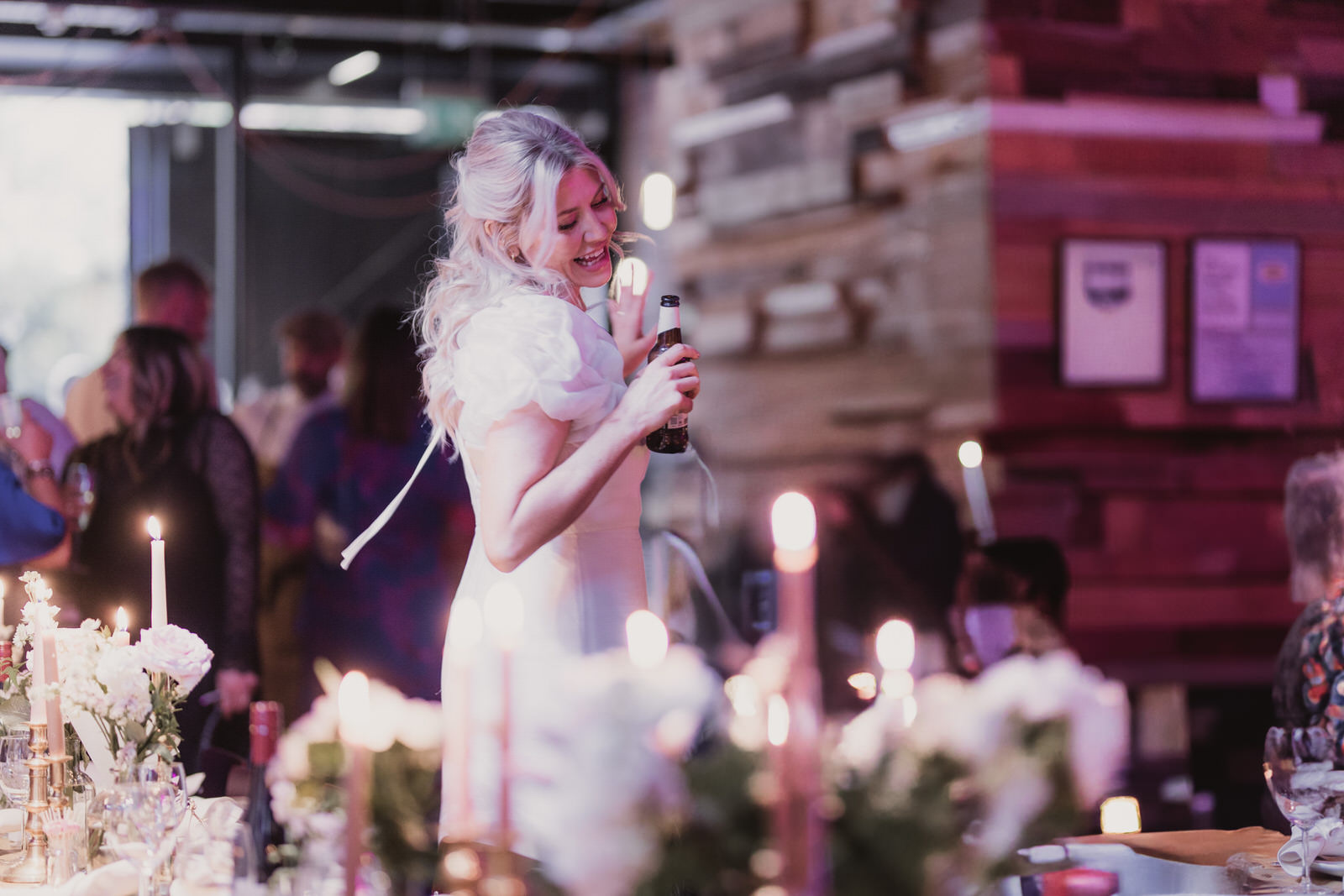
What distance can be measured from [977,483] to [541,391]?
2688 millimetres

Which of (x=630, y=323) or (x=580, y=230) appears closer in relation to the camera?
(x=580, y=230)

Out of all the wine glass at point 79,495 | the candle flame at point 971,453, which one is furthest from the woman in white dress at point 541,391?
the candle flame at point 971,453

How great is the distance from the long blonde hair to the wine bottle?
625 millimetres

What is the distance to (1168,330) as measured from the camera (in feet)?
13.9

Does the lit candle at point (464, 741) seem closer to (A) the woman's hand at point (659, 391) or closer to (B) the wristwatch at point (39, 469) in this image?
(A) the woman's hand at point (659, 391)

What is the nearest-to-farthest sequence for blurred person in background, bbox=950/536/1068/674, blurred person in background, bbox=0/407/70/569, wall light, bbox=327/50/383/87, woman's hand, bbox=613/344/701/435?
woman's hand, bbox=613/344/701/435, blurred person in background, bbox=0/407/70/569, blurred person in background, bbox=950/536/1068/674, wall light, bbox=327/50/383/87

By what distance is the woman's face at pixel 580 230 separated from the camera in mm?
1810

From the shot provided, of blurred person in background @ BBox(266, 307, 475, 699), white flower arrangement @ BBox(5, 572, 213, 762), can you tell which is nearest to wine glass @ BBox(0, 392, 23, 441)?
blurred person in background @ BBox(266, 307, 475, 699)

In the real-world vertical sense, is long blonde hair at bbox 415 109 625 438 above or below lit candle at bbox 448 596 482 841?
above

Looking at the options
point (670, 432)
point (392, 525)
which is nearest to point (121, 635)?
point (670, 432)

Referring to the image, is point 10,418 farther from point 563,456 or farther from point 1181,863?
point 1181,863

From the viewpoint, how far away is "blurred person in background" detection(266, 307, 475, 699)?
3.58 metres

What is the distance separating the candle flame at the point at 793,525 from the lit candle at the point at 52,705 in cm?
114

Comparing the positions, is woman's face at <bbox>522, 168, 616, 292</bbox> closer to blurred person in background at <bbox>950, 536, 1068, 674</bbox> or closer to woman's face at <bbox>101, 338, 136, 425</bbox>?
woman's face at <bbox>101, 338, 136, 425</bbox>
